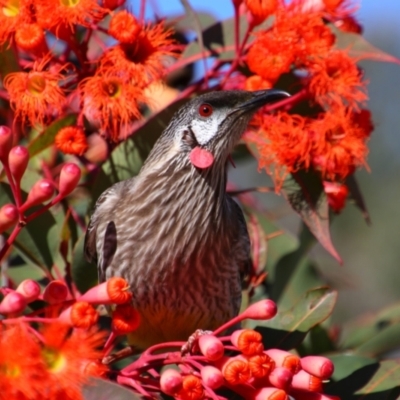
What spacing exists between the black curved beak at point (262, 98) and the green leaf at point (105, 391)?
1.24 meters

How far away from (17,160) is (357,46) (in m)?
1.51

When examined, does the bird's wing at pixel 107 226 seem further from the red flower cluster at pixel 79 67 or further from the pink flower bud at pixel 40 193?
the pink flower bud at pixel 40 193

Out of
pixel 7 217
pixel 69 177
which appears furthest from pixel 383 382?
pixel 7 217

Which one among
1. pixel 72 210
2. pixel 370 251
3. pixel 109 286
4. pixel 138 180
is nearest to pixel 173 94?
pixel 138 180

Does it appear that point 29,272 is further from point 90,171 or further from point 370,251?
point 370,251

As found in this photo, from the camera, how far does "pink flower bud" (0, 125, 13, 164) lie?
2.46m

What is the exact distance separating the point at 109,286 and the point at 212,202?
3.77 feet

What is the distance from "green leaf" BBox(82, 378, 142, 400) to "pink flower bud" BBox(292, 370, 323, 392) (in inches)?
19.2

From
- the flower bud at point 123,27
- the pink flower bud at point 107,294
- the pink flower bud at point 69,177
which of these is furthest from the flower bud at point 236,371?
the flower bud at point 123,27

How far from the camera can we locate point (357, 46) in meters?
3.40

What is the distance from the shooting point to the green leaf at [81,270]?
10.5 feet

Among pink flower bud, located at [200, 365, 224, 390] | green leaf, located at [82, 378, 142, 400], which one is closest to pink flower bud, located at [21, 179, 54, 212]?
green leaf, located at [82, 378, 142, 400]

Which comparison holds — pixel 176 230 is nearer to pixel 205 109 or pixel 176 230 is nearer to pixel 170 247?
pixel 170 247

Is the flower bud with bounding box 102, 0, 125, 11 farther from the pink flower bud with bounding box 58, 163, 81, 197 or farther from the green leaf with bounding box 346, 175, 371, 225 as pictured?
the green leaf with bounding box 346, 175, 371, 225
